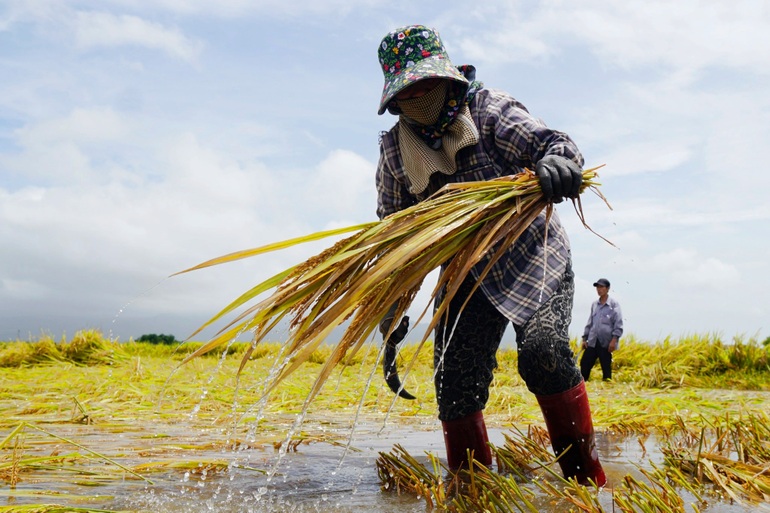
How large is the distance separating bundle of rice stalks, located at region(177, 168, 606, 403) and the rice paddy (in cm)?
22

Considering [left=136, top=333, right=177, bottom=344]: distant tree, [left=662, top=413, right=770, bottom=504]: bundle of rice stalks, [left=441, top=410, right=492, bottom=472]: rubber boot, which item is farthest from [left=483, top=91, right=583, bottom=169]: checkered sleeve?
[left=136, top=333, right=177, bottom=344]: distant tree

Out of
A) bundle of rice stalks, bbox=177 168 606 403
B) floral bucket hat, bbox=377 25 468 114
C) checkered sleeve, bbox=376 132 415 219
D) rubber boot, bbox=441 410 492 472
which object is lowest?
rubber boot, bbox=441 410 492 472

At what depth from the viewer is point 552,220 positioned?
2943mm

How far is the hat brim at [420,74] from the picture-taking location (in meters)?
2.71

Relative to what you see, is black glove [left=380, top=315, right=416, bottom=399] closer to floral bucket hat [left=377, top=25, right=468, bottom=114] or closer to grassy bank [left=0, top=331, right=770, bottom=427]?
grassy bank [left=0, top=331, right=770, bottom=427]

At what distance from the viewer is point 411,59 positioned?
2.92 meters

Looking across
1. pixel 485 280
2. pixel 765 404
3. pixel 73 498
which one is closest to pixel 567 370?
pixel 485 280

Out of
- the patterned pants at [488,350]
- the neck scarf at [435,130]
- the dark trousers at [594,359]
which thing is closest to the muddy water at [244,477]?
the patterned pants at [488,350]

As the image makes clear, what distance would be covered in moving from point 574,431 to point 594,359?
→ 7.42 metres

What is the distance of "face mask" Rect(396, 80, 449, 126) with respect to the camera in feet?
9.32

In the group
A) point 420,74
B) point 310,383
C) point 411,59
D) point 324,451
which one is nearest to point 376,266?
point 420,74

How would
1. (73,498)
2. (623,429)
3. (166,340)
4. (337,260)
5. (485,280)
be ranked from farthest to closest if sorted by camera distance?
(166,340) < (623,429) < (485,280) < (73,498) < (337,260)

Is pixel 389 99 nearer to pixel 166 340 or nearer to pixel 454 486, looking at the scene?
pixel 454 486

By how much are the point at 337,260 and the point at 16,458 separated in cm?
196
